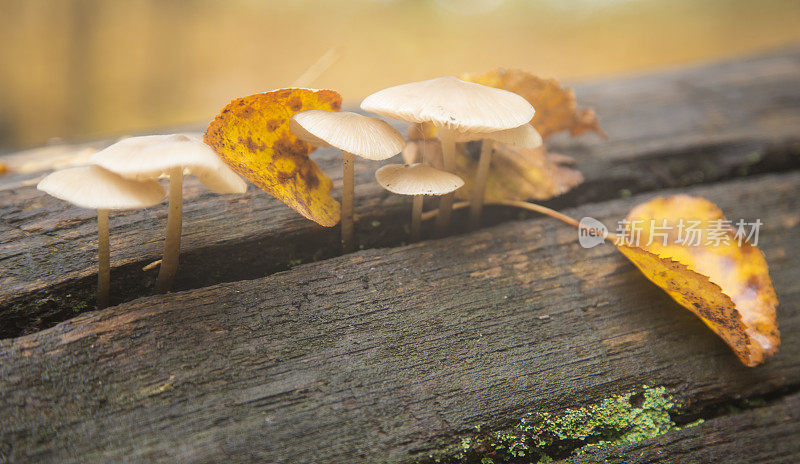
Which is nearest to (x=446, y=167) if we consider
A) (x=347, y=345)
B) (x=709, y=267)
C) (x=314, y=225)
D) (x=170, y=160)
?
(x=314, y=225)

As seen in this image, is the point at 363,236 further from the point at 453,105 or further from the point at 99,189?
the point at 99,189

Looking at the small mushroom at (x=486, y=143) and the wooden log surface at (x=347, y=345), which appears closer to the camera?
the wooden log surface at (x=347, y=345)

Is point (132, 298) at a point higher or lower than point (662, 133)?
lower

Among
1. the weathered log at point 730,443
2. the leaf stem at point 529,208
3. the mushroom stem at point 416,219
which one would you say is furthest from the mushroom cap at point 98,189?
the weathered log at point 730,443

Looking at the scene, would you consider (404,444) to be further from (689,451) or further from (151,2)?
(151,2)

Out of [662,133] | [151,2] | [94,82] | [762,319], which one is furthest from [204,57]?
[762,319]

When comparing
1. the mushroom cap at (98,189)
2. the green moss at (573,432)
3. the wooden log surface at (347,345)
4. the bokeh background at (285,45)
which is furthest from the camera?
the bokeh background at (285,45)

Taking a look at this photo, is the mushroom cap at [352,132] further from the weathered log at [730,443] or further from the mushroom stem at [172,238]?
the weathered log at [730,443]
